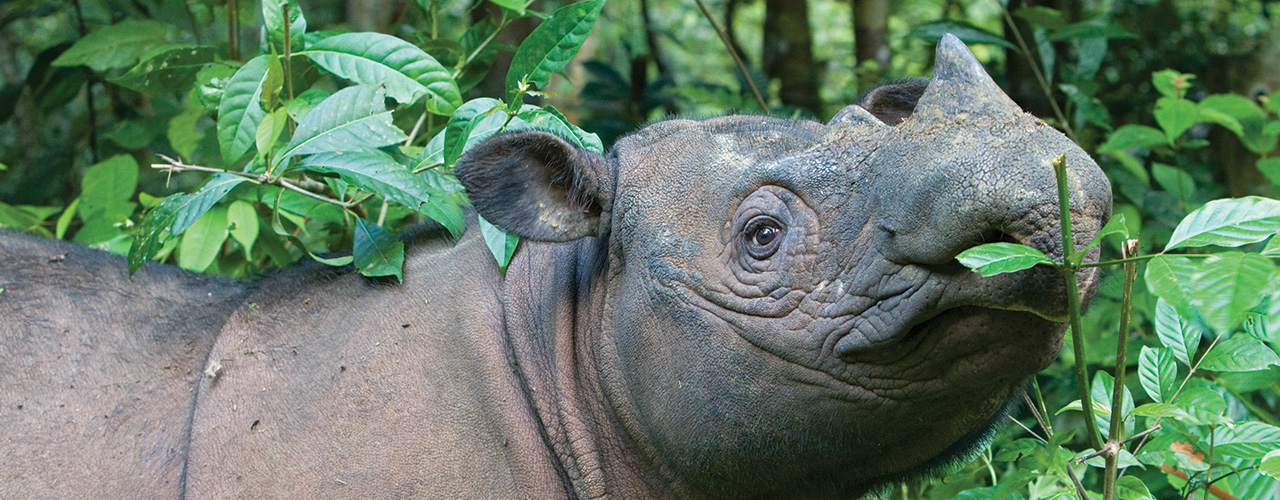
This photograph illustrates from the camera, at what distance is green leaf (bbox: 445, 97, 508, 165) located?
115 inches

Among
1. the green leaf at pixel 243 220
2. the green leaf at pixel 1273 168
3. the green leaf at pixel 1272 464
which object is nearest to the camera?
the green leaf at pixel 1272 464

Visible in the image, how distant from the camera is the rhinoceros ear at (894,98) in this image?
3199mm

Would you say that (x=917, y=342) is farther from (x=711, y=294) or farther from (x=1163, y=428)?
(x=1163, y=428)

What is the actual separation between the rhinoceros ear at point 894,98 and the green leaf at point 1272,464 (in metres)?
1.32

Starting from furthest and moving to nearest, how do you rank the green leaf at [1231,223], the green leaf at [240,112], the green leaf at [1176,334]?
the green leaf at [240,112] → the green leaf at [1176,334] → the green leaf at [1231,223]

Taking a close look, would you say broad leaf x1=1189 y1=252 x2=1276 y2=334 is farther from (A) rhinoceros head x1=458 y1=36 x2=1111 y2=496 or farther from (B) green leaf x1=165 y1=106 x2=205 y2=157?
(B) green leaf x1=165 y1=106 x2=205 y2=157

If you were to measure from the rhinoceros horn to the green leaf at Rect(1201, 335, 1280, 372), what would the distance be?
0.91 m

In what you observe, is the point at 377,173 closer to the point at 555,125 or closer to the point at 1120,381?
the point at 555,125

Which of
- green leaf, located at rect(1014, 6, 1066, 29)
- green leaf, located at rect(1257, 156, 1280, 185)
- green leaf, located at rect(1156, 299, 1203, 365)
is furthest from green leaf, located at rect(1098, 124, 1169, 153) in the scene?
green leaf, located at rect(1156, 299, 1203, 365)

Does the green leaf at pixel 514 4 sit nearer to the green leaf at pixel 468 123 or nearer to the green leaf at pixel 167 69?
the green leaf at pixel 468 123

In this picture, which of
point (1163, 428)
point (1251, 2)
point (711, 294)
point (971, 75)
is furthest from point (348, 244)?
point (1251, 2)

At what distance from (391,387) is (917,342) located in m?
1.39

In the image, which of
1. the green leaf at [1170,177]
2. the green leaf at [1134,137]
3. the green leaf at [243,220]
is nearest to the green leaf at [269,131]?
the green leaf at [243,220]

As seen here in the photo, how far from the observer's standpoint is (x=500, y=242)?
3023 mm
